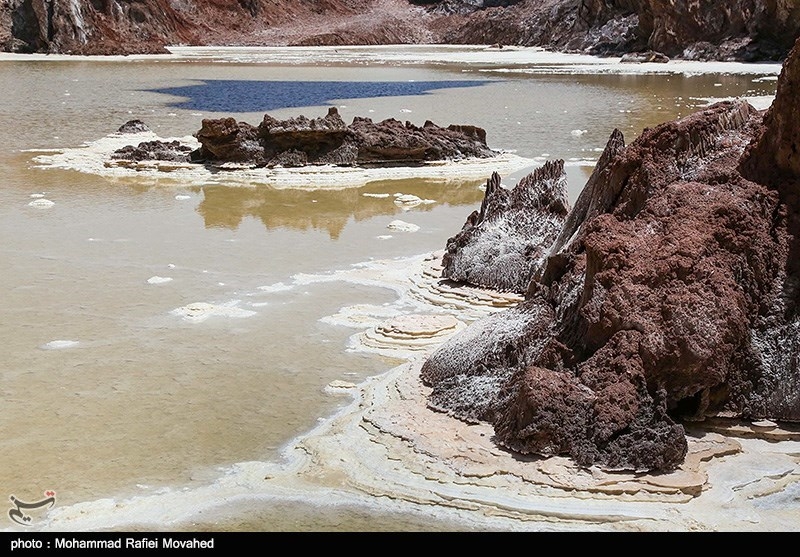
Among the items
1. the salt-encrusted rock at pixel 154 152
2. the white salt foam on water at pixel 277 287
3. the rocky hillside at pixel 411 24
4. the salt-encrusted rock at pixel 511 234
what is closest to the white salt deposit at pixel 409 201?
the salt-encrusted rock at pixel 511 234

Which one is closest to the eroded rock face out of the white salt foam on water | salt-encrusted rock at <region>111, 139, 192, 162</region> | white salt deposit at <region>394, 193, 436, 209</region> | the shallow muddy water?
salt-encrusted rock at <region>111, 139, 192, 162</region>

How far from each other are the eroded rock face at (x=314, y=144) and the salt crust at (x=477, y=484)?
758 cm

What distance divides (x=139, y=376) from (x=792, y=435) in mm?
2765

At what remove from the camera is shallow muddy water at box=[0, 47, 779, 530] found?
148 inches

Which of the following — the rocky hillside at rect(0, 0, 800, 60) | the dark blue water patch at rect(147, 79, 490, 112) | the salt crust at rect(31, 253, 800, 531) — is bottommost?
the dark blue water patch at rect(147, 79, 490, 112)

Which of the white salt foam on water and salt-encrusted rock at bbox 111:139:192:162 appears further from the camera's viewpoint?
salt-encrusted rock at bbox 111:139:192:162

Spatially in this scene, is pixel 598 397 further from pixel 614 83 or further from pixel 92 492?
pixel 614 83

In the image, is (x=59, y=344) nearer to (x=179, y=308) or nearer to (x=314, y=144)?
(x=179, y=308)

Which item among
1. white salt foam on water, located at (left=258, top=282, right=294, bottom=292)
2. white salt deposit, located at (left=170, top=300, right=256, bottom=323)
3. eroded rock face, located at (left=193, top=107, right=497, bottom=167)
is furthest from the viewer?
eroded rock face, located at (left=193, top=107, right=497, bottom=167)

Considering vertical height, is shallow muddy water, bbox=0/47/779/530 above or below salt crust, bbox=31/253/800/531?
below

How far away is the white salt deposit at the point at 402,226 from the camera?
7999mm

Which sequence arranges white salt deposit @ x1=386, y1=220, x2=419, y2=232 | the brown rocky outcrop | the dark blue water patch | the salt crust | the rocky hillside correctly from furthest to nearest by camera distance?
the rocky hillside, the dark blue water patch, white salt deposit @ x1=386, y1=220, x2=419, y2=232, the brown rocky outcrop, the salt crust

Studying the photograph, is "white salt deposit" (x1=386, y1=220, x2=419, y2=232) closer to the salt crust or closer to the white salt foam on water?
the white salt foam on water

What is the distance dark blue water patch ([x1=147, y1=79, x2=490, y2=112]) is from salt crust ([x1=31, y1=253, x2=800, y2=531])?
14.8m
